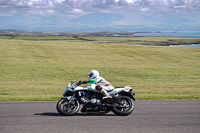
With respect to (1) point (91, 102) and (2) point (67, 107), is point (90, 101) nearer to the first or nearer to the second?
(1) point (91, 102)

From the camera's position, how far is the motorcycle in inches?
340

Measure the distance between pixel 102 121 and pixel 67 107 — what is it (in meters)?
1.45

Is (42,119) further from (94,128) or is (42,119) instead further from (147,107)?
(147,107)

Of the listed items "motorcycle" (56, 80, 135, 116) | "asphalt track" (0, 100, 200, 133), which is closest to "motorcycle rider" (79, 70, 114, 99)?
"motorcycle" (56, 80, 135, 116)

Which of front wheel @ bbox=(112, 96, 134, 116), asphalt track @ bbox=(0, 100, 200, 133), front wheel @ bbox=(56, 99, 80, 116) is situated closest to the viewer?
asphalt track @ bbox=(0, 100, 200, 133)

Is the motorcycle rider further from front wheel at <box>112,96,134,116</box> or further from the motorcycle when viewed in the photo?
front wheel at <box>112,96,134,116</box>

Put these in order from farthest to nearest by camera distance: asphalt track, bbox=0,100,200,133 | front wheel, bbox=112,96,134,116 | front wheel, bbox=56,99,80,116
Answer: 1. front wheel, bbox=112,96,134,116
2. front wheel, bbox=56,99,80,116
3. asphalt track, bbox=0,100,200,133

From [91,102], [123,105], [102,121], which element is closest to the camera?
[102,121]

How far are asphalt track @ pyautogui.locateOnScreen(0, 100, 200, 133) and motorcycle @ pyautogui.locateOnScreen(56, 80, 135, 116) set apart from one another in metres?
0.22

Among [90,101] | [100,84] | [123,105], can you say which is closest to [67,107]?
[90,101]

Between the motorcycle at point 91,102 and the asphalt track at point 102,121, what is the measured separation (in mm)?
220

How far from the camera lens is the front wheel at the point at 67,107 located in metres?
8.59

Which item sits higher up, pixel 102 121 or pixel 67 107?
pixel 67 107

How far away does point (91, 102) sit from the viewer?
866 cm
